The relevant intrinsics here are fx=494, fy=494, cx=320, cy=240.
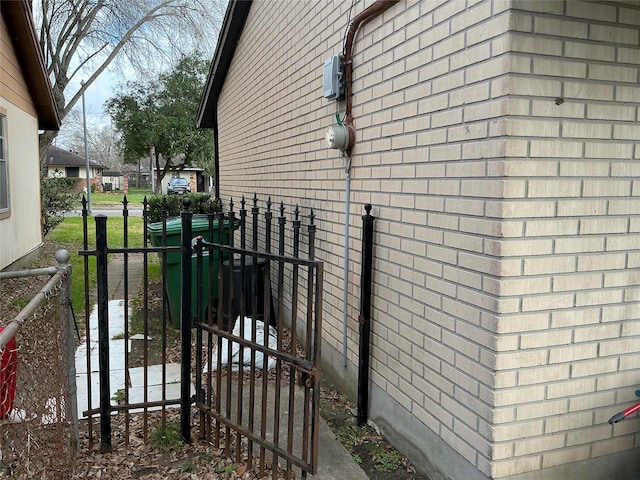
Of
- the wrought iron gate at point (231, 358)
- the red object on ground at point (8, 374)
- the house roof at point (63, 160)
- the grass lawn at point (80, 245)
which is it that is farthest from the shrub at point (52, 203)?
the house roof at point (63, 160)

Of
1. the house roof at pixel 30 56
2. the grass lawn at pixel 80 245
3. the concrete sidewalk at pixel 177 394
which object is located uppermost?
the house roof at pixel 30 56

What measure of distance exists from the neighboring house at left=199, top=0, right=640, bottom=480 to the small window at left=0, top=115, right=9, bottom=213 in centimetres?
721

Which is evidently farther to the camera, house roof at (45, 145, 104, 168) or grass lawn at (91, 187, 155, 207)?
house roof at (45, 145, 104, 168)

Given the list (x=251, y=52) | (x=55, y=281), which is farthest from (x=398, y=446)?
(x=251, y=52)

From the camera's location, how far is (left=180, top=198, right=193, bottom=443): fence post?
10.4 ft

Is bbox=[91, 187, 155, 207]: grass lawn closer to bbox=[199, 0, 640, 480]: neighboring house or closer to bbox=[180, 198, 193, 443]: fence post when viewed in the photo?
bbox=[180, 198, 193, 443]: fence post

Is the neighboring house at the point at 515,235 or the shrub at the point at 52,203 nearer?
the neighboring house at the point at 515,235

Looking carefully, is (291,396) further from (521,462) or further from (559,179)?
(559,179)

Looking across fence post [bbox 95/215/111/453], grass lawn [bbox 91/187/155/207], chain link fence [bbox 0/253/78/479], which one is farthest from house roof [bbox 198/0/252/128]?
grass lawn [bbox 91/187/155/207]

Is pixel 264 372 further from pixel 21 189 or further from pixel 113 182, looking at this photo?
pixel 113 182

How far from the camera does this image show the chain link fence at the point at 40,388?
2.02 metres

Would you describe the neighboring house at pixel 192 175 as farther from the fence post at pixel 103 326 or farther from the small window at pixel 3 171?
the fence post at pixel 103 326

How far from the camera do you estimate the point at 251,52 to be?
23.5 feet

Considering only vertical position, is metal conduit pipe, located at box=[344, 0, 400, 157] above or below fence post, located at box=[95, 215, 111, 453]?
above
